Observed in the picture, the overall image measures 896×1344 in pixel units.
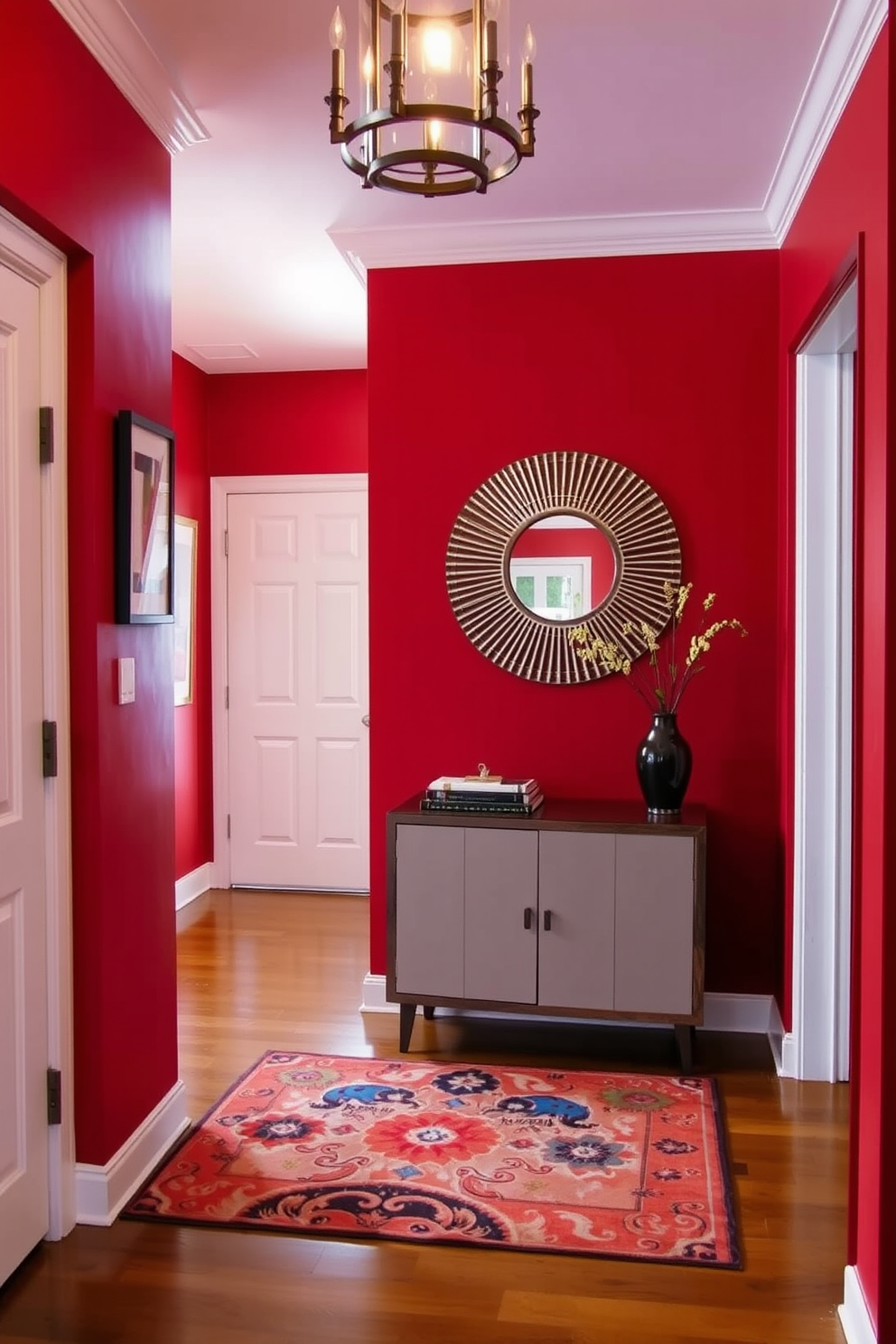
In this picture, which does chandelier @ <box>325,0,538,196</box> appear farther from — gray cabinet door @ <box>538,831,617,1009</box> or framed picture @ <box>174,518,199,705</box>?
framed picture @ <box>174,518,199,705</box>

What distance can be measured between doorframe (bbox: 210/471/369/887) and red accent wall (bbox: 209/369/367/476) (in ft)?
0.22

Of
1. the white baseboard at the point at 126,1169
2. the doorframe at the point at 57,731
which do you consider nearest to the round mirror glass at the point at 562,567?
the doorframe at the point at 57,731

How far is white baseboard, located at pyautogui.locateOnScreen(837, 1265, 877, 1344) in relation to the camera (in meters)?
2.14

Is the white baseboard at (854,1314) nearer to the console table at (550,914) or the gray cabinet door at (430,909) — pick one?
the console table at (550,914)

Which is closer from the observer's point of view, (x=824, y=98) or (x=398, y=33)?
(x=398, y=33)

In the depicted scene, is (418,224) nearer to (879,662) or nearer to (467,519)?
(467,519)

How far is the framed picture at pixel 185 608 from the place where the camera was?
223 inches

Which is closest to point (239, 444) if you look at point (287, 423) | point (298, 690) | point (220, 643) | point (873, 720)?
point (287, 423)

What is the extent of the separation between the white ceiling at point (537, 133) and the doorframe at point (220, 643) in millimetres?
1344

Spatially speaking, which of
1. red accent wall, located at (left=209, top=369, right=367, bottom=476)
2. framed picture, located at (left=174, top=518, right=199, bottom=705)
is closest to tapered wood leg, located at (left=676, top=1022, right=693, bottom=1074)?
framed picture, located at (left=174, top=518, right=199, bottom=705)

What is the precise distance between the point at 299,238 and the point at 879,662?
8.75 feet

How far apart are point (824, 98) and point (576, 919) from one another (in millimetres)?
2336

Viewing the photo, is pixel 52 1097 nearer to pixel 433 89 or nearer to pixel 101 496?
pixel 101 496

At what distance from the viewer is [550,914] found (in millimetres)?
3576
